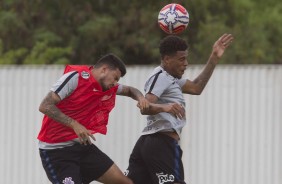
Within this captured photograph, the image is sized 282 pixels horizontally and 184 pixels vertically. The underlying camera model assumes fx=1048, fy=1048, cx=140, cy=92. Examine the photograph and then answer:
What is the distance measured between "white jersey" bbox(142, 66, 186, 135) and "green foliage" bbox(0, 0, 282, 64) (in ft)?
48.4

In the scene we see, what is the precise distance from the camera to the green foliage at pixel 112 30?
25453 mm

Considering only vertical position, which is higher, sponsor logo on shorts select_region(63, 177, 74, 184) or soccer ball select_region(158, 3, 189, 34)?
soccer ball select_region(158, 3, 189, 34)

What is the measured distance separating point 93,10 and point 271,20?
5639mm

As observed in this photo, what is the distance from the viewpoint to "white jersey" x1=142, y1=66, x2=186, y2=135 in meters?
9.68

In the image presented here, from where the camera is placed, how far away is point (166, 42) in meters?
9.88

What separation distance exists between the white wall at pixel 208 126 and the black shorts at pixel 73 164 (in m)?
3.32

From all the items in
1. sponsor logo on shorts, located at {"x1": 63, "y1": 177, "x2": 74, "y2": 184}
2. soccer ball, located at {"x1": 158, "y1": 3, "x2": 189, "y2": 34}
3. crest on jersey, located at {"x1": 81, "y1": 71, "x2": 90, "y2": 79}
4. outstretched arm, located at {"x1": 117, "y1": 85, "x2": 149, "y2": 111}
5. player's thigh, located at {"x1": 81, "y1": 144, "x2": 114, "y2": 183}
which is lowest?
sponsor logo on shorts, located at {"x1": 63, "y1": 177, "x2": 74, "y2": 184}

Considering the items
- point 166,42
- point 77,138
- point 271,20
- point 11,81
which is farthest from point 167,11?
point 271,20

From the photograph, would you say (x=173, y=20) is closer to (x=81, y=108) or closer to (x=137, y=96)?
(x=137, y=96)

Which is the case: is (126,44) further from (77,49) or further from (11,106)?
(11,106)

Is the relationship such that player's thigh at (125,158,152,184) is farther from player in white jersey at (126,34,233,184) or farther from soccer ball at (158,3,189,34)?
soccer ball at (158,3,189,34)

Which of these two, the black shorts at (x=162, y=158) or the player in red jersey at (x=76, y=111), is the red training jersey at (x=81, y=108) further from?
the black shorts at (x=162, y=158)

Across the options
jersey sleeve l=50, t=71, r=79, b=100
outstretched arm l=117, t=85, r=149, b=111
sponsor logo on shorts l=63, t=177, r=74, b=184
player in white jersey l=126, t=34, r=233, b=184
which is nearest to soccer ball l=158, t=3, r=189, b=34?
player in white jersey l=126, t=34, r=233, b=184

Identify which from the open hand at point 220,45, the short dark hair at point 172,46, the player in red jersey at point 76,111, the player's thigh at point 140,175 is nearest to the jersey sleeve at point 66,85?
the player in red jersey at point 76,111
